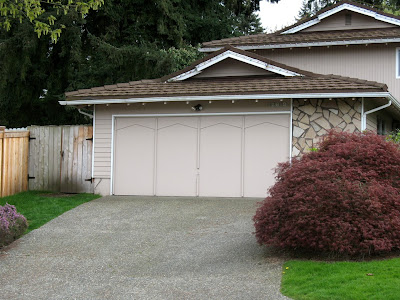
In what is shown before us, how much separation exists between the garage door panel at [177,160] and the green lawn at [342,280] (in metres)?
6.87

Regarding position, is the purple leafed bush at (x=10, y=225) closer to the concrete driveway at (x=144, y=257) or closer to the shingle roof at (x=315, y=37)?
the concrete driveway at (x=144, y=257)

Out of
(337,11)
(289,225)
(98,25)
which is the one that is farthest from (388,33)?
(98,25)

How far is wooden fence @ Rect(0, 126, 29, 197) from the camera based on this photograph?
14.2 metres

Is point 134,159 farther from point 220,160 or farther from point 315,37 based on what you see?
point 315,37

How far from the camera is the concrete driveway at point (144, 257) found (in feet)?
24.1

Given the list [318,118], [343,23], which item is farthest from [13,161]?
[343,23]

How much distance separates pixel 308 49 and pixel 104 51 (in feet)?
29.3

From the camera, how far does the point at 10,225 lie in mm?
10086

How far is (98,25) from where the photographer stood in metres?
26.3

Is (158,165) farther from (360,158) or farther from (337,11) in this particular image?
(337,11)

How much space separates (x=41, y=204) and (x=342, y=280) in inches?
346

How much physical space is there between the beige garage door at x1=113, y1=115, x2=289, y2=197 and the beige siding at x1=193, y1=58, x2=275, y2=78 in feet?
6.24

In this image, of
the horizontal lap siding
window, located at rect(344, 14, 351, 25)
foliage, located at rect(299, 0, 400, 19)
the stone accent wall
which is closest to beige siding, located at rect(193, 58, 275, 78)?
the stone accent wall

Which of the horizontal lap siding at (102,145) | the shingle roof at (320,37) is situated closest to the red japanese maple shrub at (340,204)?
the horizontal lap siding at (102,145)
